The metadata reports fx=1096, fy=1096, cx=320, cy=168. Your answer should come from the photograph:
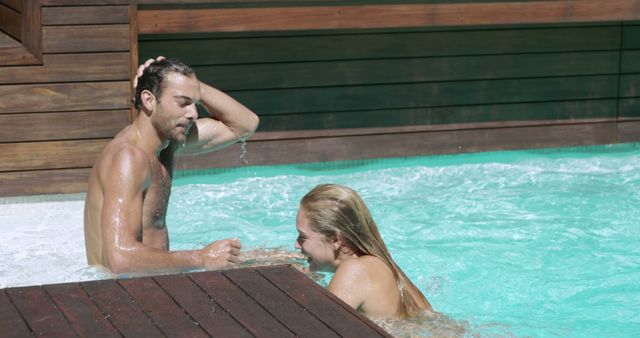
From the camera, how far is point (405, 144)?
31.9ft

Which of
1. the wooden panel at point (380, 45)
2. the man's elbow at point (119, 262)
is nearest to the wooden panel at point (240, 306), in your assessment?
the man's elbow at point (119, 262)

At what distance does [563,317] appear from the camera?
637cm

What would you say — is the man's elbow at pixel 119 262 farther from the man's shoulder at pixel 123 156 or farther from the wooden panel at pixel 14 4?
the wooden panel at pixel 14 4

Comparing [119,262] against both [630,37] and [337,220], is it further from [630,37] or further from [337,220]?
[630,37]

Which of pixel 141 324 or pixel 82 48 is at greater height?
pixel 82 48

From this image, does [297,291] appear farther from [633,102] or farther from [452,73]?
[633,102]

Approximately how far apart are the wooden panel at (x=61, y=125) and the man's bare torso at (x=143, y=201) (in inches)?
107

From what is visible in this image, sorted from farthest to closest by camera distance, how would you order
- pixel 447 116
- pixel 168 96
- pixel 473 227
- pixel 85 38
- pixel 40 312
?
1. pixel 447 116
2. pixel 85 38
3. pixel 473 227
4. pixel 168 96
5. pixel 40 312

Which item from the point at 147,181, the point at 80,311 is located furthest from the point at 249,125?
the point at 80,311

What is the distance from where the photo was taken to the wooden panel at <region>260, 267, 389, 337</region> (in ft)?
12.2

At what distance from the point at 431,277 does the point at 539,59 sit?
3.80 metres

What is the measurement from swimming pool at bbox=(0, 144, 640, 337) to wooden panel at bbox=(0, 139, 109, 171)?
0.29 metres

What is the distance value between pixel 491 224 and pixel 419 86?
2242mm

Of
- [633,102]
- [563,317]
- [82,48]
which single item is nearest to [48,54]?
[82,48]
